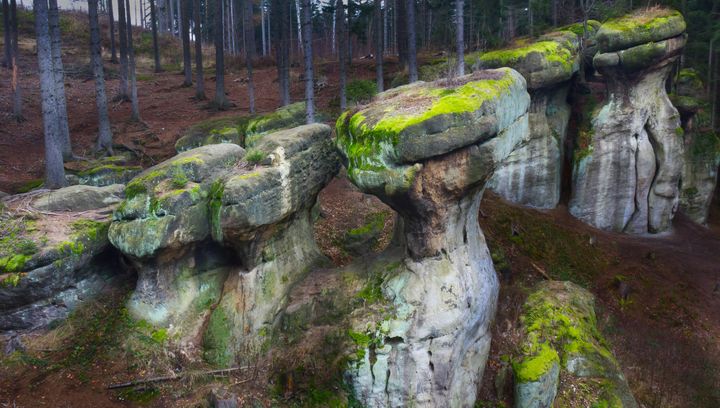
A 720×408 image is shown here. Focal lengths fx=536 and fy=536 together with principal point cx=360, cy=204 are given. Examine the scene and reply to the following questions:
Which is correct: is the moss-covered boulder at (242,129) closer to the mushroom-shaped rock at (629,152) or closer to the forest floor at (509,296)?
the forest floor at (509,296)

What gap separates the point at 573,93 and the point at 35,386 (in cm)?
1988

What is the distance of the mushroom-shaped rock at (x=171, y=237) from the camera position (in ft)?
36.6

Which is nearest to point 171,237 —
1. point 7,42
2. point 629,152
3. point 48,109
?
point 48,109

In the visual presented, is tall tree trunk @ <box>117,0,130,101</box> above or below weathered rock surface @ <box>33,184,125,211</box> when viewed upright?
above

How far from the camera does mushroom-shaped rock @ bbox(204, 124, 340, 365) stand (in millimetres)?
11031

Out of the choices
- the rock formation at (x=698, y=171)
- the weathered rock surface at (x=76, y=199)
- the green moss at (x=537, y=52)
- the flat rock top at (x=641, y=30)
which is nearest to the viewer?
the weathered rock surface at (x=76, y=199)

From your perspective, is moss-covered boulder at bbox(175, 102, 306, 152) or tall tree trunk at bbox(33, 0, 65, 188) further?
moss-covered boulder at bbox(175, 102, 306, 152)

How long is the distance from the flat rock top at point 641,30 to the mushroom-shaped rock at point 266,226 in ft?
37.5

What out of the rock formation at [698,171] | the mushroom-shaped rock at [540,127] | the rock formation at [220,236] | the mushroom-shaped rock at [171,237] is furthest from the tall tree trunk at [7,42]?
the rock formation at [698,171]

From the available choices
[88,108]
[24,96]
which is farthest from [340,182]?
[24,96]

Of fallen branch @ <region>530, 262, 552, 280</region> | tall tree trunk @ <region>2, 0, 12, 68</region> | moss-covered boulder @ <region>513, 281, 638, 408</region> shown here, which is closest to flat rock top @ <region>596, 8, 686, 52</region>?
fallen branch @ <region>530, 262, 552, 280</region>

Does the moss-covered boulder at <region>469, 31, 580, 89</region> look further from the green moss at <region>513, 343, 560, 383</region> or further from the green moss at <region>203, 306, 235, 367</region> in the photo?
the green moss at <region>203, 306, 235, 367</region>

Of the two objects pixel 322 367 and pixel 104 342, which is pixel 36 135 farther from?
pixel 322 367

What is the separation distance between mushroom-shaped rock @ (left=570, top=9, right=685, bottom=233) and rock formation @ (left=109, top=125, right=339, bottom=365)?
453 inches
